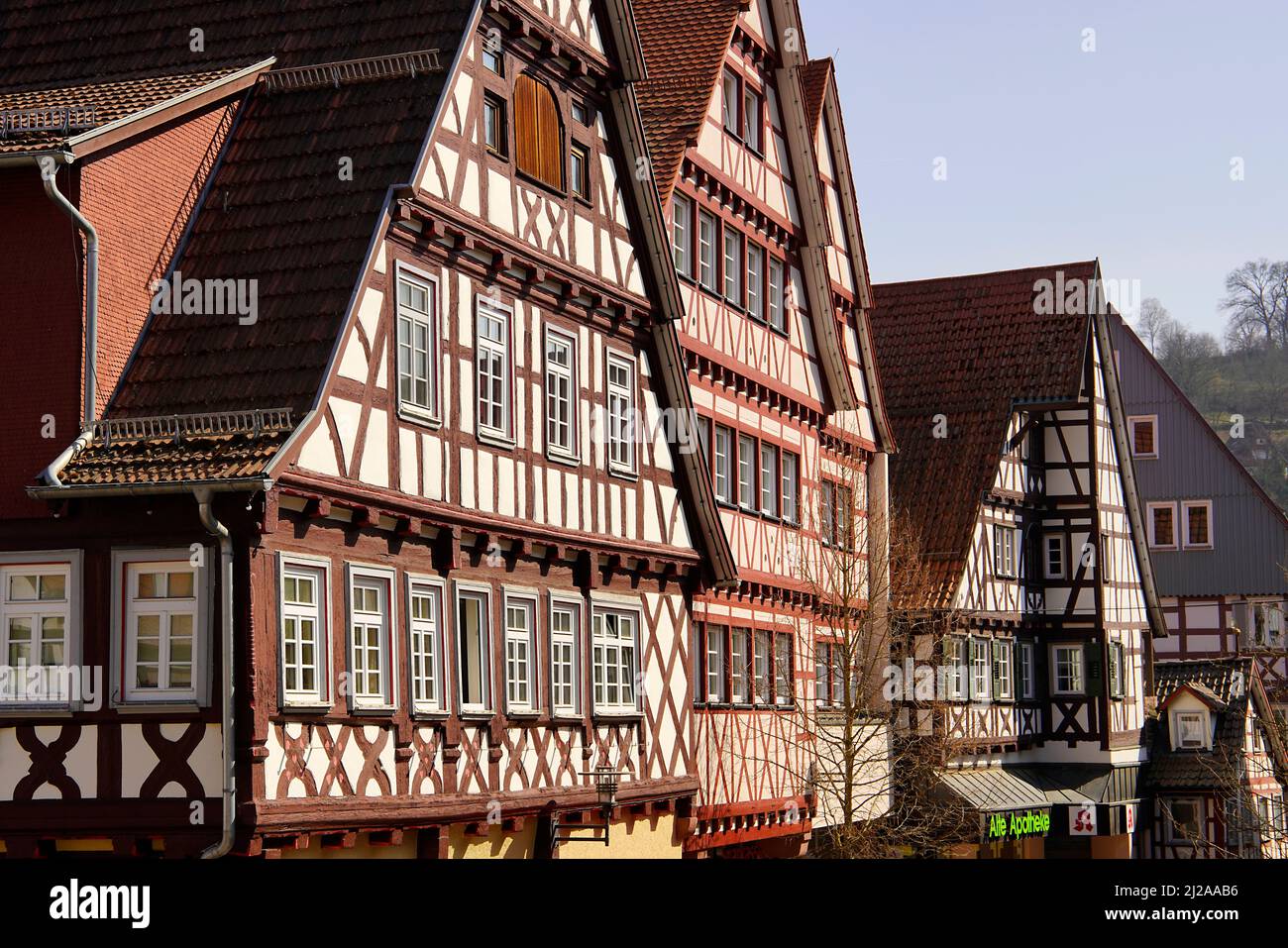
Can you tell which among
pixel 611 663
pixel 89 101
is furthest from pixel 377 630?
pixel 89 101

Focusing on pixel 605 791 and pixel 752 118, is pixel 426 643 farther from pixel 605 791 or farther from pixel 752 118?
Result: pixel 752 118

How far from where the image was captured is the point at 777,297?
3188 centimetres

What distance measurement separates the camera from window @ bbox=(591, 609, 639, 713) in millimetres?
23438

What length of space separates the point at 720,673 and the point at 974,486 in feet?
50.0

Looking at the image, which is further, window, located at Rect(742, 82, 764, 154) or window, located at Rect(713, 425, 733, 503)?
window, located at Rect(742, 82, 764, 154)

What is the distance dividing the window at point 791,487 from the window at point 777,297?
2.06 m

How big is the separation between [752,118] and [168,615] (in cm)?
1684

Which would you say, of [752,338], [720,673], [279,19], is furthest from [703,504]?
[279,19]

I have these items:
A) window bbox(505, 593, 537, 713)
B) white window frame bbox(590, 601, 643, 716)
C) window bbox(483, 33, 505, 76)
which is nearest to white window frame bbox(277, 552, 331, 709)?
window bbox(505, 593, 537, 713)

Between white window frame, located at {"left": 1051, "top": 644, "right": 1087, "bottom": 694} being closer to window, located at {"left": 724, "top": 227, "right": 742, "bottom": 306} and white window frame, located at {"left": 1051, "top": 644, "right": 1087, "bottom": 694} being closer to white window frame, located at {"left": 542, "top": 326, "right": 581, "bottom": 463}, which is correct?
window, located at {"left": 724, "top": 227, "right": 742, "bottom": 306}

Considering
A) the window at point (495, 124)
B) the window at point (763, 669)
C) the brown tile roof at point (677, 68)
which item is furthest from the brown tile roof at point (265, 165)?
the window at point (763, 669)

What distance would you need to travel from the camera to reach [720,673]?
28.2 m

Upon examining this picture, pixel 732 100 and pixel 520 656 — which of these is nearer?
pixel 520 656

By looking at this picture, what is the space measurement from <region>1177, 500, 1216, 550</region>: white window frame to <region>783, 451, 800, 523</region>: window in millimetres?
30503
